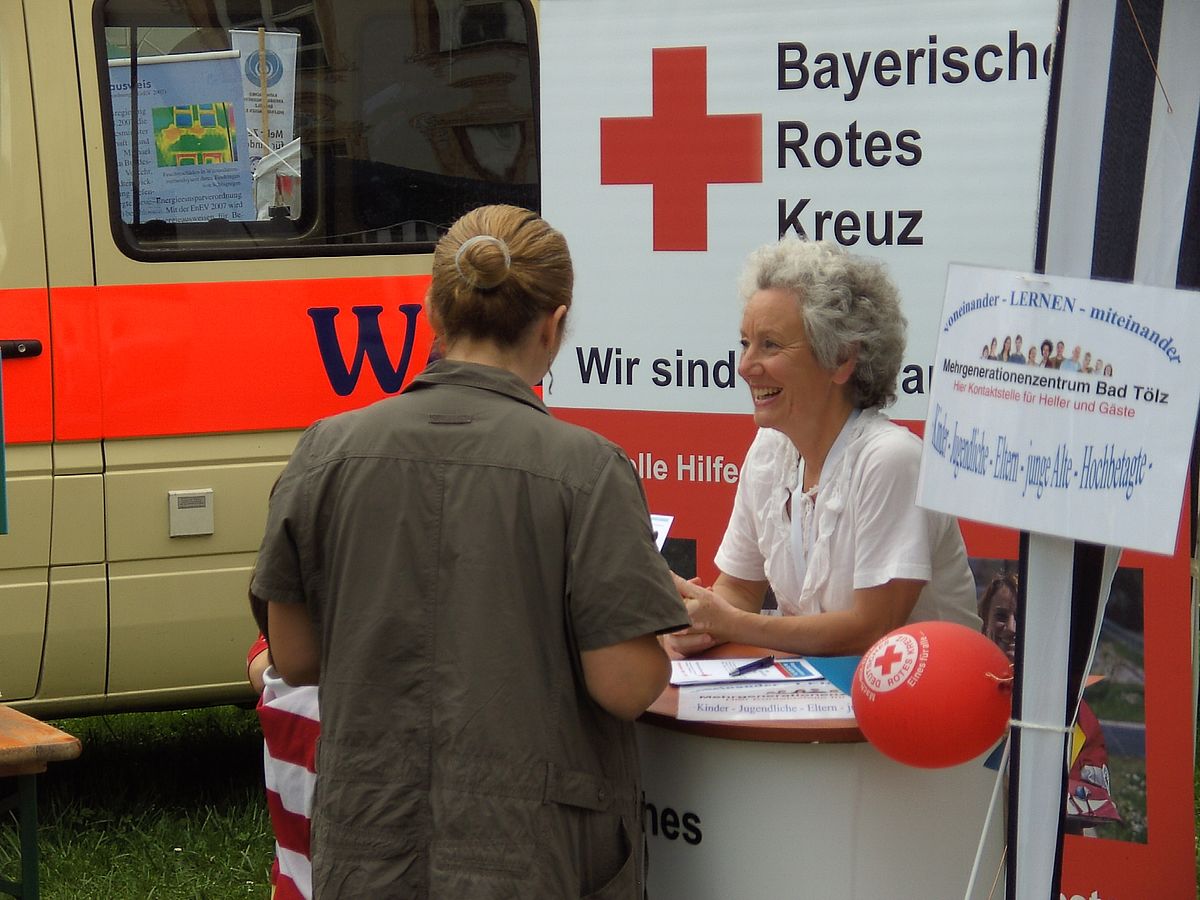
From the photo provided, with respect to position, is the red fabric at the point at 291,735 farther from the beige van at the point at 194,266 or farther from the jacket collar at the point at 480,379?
the beige van at the point at 194,266

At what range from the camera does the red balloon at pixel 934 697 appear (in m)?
1.81

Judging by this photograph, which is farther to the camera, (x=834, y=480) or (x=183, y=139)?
(x=183, y=139)

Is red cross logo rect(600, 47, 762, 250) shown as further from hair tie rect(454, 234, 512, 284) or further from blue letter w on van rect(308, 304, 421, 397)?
hair tie rect(454, 234, 512, 284)

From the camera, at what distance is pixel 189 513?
3967mm

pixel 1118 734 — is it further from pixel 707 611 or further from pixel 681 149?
pixel 681 149

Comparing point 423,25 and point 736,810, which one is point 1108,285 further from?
point 423,25

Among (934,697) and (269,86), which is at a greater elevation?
(269,86)

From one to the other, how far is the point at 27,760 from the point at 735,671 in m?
1.10

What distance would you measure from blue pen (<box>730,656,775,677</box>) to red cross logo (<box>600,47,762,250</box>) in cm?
113

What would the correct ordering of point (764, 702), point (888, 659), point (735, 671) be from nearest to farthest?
point (888, 659)
point (764, 702)
point (735, 671)

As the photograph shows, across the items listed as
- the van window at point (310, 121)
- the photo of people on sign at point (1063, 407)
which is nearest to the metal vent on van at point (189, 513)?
the van window at point (310, 121)

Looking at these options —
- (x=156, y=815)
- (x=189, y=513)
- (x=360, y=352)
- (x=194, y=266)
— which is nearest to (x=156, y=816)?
(x=156, y=815)

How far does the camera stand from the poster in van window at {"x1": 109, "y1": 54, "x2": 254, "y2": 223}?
3.84 meters

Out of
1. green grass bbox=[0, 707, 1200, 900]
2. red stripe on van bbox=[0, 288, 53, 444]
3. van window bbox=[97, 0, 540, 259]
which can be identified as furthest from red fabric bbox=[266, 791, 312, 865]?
van window bbox=[97, 0, 540, 259]
